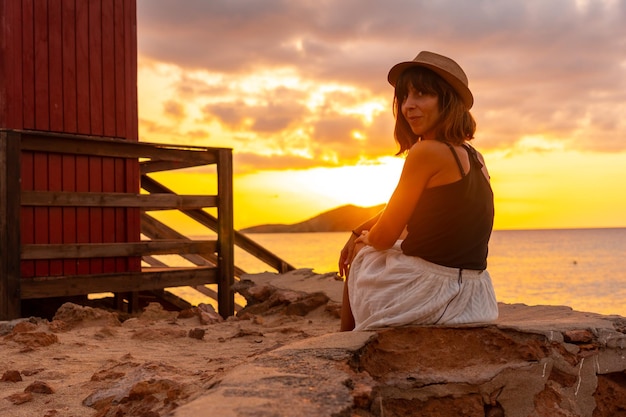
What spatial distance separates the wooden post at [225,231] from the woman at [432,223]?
17.3 ft

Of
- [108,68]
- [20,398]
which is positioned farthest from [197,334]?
[108,68]

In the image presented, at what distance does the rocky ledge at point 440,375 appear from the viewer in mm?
2289

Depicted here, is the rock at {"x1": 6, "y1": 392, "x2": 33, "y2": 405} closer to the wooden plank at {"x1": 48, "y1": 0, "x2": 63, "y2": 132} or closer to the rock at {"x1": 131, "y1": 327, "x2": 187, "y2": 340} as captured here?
the rock at {"x1": 131, "y1": 327, "x2": 187, "y2": 340}

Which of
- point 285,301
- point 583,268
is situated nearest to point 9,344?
point 285,301

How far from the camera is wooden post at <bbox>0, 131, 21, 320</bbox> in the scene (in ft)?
21.6

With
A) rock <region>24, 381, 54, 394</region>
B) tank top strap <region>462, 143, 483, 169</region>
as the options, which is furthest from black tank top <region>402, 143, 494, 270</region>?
rock <region>24, 381, 54, 394</region>

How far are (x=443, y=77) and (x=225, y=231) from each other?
5.65 m

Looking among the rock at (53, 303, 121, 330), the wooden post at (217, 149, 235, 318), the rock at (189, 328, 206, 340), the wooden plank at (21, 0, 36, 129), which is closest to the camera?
the rock at (189, 328, 206, 340)

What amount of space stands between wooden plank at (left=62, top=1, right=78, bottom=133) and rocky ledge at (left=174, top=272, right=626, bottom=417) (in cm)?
551

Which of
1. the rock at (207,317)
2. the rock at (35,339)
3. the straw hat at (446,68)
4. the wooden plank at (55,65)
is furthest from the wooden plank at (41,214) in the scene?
the straw hat at (446,68)

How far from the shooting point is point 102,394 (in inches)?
130

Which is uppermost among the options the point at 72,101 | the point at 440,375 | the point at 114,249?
the point at 72,101

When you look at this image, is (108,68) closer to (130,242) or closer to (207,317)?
(130,242)

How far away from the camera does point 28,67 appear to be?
289 inches
